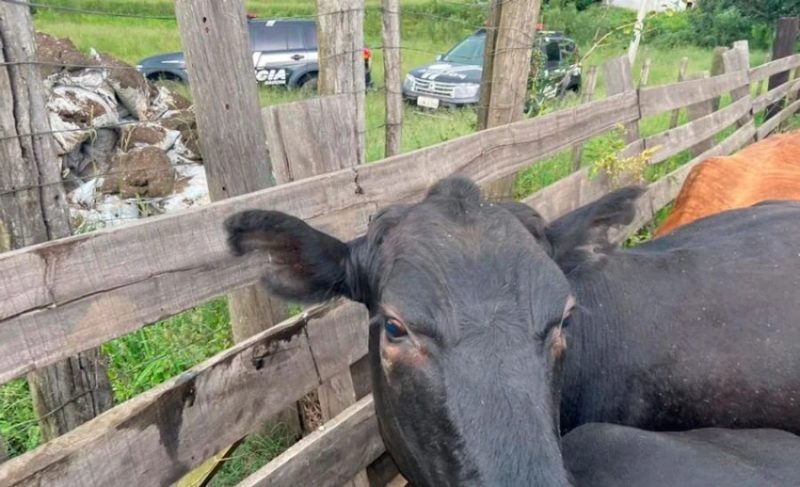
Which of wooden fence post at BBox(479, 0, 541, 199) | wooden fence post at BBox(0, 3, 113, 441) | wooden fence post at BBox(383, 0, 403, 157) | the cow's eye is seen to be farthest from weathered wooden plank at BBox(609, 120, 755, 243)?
wooden fence post at BBox(0, 3, 113, 441)

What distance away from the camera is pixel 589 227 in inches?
94.1

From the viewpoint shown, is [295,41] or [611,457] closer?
[611,457]

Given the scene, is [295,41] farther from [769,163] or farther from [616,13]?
[616,13]

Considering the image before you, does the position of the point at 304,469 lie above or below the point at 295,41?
below

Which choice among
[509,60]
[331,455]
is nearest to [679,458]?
[331,455]

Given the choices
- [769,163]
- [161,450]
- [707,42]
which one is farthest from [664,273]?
[707,42]

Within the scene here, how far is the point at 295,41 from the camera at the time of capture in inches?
637

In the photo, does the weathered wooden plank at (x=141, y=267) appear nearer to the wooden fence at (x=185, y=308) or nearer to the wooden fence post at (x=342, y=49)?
the wooden fence at (x=185, y=308)

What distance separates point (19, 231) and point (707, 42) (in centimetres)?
2873

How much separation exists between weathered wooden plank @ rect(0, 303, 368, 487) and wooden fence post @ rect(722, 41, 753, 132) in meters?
7.14

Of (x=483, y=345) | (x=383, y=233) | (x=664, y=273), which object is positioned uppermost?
(x=383, y=233)

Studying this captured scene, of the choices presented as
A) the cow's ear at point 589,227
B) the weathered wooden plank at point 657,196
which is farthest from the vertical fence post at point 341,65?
the weathered wooden plank at point 657,196

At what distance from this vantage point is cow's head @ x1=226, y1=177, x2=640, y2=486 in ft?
5.59

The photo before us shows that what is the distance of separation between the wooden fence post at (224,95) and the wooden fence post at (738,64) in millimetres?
7218
